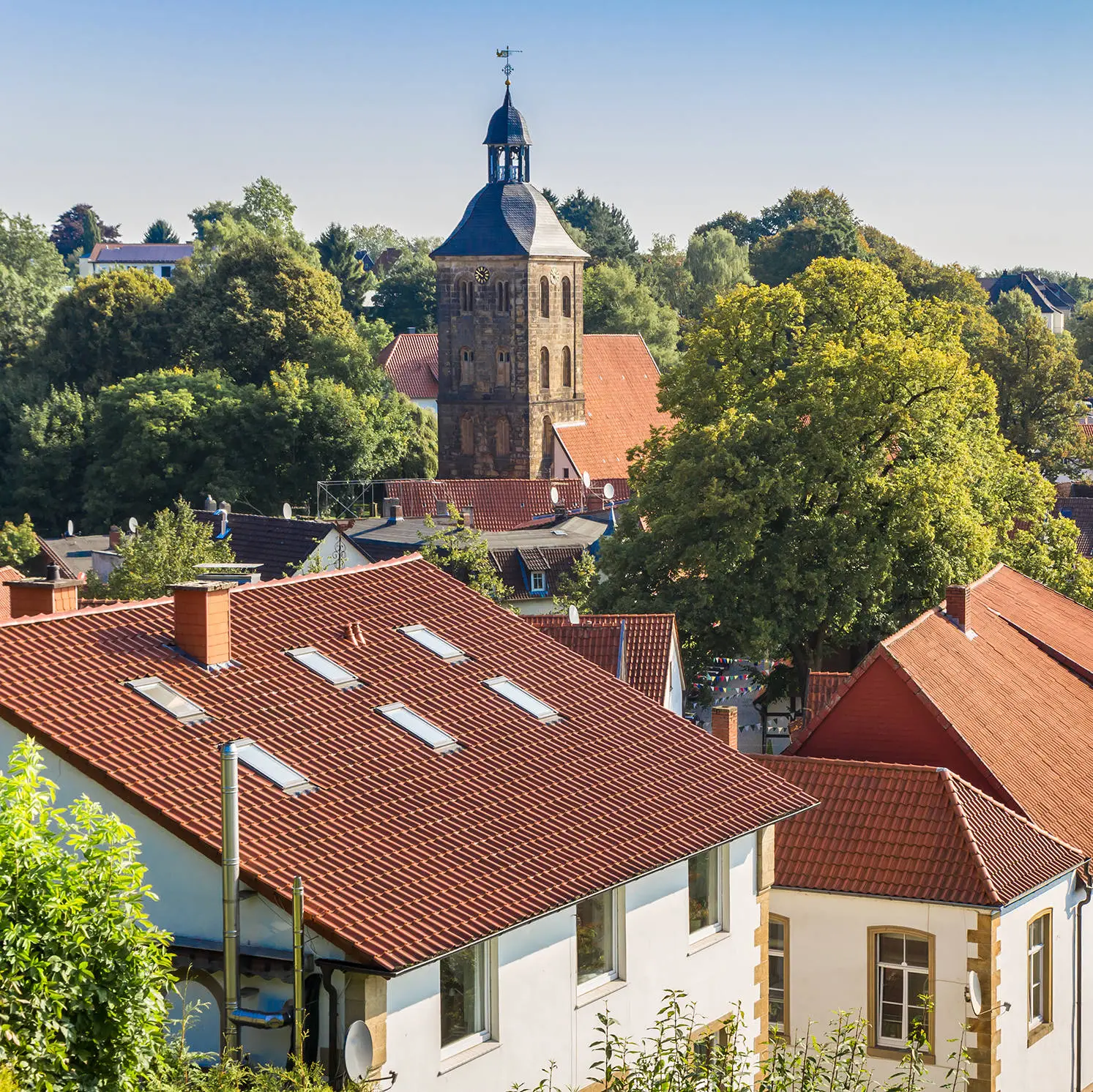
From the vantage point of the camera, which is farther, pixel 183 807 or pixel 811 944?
pixel 811 944

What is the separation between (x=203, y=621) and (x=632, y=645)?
17283 mm

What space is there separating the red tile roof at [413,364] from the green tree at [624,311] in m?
10.1

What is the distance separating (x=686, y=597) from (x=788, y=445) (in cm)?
383

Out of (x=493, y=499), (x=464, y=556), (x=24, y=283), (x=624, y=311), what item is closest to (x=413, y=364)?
(x=624, y=311)

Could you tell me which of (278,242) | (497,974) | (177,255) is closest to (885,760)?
(497,974)

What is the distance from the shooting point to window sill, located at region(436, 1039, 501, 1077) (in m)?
14.7

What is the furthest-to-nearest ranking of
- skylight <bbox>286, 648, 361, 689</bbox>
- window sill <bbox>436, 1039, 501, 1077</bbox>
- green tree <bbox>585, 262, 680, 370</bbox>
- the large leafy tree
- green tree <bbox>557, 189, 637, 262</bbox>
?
green tree <bbox>557, 189, 637, 262</bbox> < green tree <bbox>585, 262, 680, 370</bbox> < the large leafy tree < skylight <bbox>286, 648, 361, 689</bbox> < window sill <bbox>436, 1039, 501, 1077</bbox>

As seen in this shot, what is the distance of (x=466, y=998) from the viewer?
49.4 ft

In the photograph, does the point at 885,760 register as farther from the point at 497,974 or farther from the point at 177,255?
the point at 177,255

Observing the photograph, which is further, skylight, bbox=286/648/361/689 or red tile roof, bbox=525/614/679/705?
red tile roof, bbox=525/614/679/705

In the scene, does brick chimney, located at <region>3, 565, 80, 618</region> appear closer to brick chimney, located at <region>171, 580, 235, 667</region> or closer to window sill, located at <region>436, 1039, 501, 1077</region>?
brick chimney, located at <region>171, 580, 235, 667</region>

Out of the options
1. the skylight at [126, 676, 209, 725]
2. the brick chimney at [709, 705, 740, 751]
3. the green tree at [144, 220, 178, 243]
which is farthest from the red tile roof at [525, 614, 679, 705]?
the green tree at [144, 220, 178, 243]

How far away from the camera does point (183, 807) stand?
14.4 m

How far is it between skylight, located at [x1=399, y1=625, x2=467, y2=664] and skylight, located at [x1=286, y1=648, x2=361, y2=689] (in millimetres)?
1455
